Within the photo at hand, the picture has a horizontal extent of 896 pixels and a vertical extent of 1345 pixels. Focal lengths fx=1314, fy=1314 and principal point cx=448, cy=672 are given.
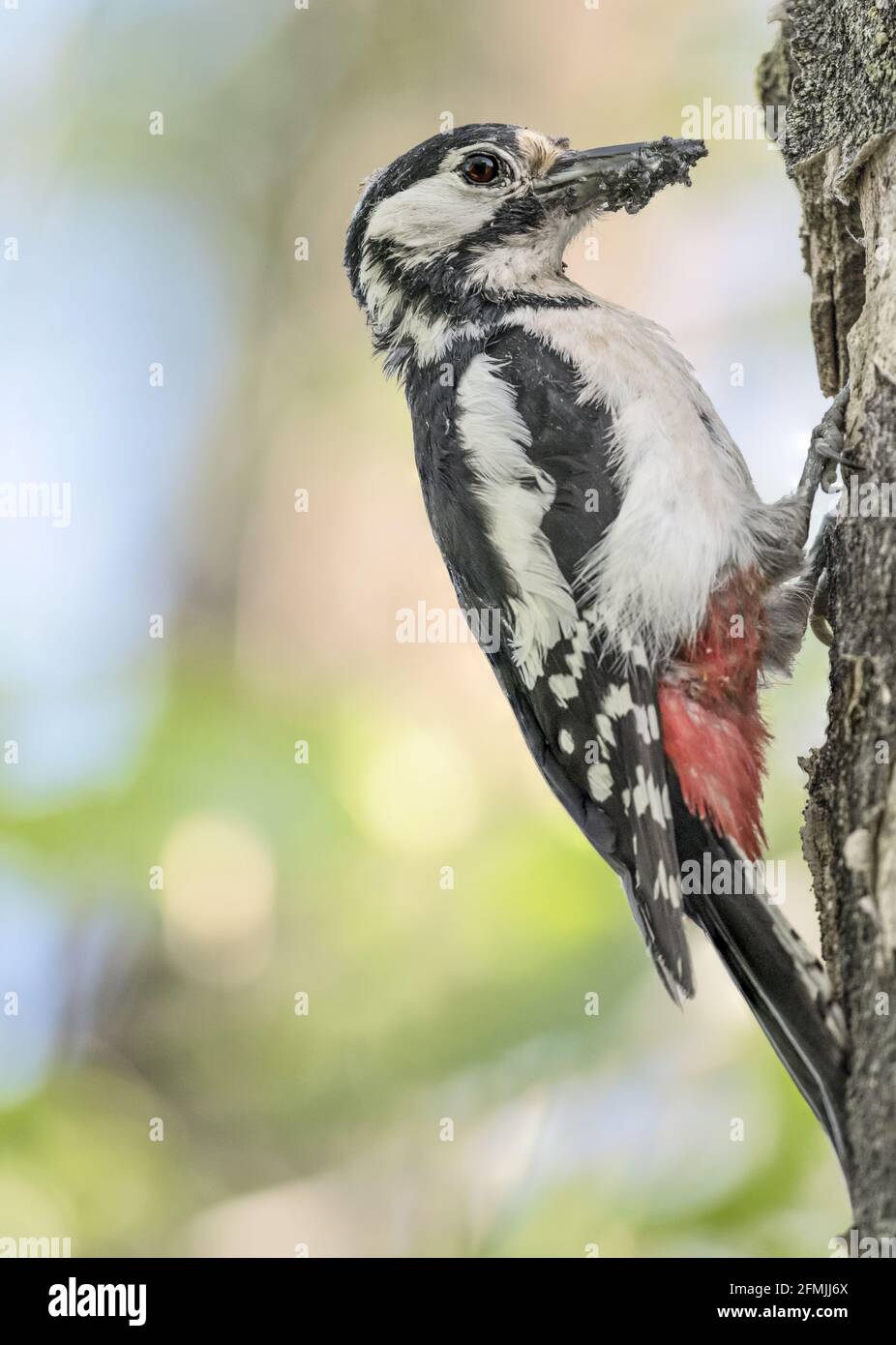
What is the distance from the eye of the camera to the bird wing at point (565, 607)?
272cm

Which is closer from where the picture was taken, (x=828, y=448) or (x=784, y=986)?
(x=784, y=986)

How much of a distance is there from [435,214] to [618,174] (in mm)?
465

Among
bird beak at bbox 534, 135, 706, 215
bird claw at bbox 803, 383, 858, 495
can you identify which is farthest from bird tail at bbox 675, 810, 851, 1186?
bird beak at bbox 534, 135, 706, 215

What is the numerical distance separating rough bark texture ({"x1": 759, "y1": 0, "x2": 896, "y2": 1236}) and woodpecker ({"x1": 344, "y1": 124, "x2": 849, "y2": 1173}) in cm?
19

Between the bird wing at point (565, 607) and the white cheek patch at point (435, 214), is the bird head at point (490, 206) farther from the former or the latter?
the bird wing at point (565, 607)

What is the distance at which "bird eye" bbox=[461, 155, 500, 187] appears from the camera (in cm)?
329

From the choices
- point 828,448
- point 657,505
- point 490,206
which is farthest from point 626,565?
point 490,206

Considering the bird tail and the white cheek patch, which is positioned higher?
the white cheek patch

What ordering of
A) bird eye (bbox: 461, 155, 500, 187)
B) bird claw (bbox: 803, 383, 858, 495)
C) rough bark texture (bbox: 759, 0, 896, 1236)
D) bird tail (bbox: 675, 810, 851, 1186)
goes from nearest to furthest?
rough bark texture (bbox: 759, 0, 896, 1236) < bird tail (bbox: 675, 810, 851, 1186) < bird claw (bbox: 803, 383, 858, 495) < bird eye (bbox: 461, 155, 500, 187)

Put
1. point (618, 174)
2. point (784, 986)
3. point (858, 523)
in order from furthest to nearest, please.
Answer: point (618, 174) → point (858, 523) → point (784, 986)

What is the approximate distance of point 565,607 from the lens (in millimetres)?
2838

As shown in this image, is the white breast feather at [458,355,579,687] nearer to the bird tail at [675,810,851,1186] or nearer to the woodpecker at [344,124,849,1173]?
the woodpecker at [344,124,849,1173]

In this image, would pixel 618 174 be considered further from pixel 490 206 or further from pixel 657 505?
pixel 657 505

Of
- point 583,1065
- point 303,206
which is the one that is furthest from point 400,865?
point 303,206
